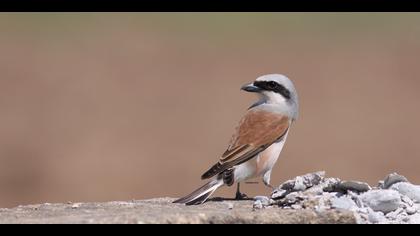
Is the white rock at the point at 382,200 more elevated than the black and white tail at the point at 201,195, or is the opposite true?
the black and white tail at the point at 201,195

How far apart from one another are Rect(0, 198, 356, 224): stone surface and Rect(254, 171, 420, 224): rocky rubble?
0.37ft

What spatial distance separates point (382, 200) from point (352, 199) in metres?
0.22

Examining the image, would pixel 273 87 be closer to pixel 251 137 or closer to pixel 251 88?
pixel 251 88

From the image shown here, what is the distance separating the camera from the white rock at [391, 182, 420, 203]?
7.43 metres

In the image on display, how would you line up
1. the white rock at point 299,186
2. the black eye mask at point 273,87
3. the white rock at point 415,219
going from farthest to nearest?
the black eye mask at point 273,87 → the white rock at point 299,186 → the white rock at point 415,219

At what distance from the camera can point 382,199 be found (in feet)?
22.9

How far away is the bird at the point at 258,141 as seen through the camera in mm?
8234

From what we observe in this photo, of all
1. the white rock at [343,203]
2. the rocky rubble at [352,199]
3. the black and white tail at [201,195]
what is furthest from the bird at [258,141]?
the white rock at [343,203]

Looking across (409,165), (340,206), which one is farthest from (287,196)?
(409,165)

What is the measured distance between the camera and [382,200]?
22.9ft

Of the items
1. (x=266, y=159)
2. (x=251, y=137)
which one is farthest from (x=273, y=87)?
(x=266, y=159)

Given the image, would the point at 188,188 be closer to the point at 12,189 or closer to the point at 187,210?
the point at 12,189

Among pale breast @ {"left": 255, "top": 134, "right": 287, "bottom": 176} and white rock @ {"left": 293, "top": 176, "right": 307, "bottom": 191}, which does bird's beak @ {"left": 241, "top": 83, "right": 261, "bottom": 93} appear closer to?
pale breast @ {"left": 255, "top": 134, "right": 287, "bottom": 176}

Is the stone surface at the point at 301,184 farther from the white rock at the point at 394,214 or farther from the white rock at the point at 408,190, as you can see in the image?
the white rock at the point at 394,214
